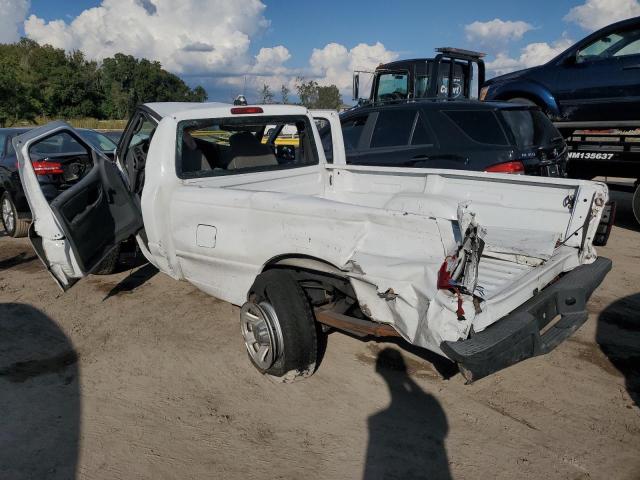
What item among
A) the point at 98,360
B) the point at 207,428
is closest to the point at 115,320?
the point at 98,360

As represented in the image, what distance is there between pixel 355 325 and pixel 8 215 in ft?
22.6

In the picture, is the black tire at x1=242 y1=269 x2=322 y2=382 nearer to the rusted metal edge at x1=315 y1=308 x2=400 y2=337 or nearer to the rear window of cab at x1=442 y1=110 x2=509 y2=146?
the rusted metal edge at x1=315 y1=308 x2=400 y2=337

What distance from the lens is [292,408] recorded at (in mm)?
3369

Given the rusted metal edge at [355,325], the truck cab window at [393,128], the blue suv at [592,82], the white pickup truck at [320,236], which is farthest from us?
the blue suv at [592,82]

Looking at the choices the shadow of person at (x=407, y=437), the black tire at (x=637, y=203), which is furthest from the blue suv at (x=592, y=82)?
the shadow of person at (x=407, y=437)

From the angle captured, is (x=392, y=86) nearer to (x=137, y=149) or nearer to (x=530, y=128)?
(x=530, y=128)

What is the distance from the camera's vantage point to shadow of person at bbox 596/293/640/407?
3.71m

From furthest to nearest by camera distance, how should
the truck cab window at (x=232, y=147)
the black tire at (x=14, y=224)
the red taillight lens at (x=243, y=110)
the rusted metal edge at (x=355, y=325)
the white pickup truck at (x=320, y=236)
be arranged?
the black tire at (x=14, y=224)
the red taillight lens at (x=243, y=110)
the truck cab window at (x=232, y=147)
the rusted metal edge at (x=355, y=325)
the white pickup truck at (x=320, y=236)

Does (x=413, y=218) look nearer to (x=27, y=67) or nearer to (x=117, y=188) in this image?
(x=117, y=188)

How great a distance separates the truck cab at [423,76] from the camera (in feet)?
36.1

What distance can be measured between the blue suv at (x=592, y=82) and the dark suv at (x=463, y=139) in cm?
117

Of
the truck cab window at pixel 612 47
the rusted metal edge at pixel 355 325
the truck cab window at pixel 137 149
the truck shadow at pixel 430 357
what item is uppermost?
the truck cab window at pixel 612 47

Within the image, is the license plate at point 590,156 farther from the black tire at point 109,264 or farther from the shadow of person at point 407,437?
the black tire at point 109,264

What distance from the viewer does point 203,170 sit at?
14.3ft
